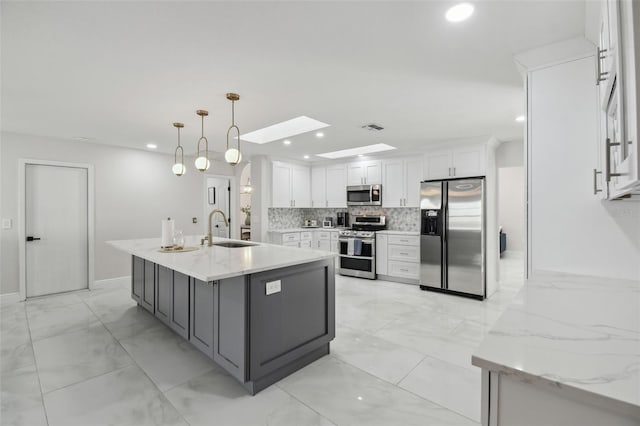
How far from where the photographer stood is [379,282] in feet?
17.6

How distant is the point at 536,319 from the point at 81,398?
9.20ft

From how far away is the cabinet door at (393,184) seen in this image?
5539 mm

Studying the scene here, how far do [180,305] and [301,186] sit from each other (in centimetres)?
410

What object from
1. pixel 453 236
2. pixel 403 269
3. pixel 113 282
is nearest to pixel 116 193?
pixel 113 282

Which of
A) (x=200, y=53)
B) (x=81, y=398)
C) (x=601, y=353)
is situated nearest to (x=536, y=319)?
(x=601, y=353)

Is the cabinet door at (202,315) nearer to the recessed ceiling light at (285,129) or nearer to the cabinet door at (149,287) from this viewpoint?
the cabinet door at (149,287)

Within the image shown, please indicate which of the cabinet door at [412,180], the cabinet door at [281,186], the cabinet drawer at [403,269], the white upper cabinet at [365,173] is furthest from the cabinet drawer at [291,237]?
the cabinet door at [412,180]

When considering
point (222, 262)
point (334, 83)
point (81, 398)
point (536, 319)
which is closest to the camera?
point (536, 319)

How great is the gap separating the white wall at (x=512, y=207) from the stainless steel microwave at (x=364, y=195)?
18.3 feet

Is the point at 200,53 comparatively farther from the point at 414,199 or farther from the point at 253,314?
the point at 414,199

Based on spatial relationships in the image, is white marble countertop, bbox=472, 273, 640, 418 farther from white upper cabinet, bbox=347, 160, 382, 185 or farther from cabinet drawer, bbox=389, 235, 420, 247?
white upper cabinet, bbox=347, 160, 382, 185

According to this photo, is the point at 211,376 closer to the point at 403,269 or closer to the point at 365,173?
the point at 403,269

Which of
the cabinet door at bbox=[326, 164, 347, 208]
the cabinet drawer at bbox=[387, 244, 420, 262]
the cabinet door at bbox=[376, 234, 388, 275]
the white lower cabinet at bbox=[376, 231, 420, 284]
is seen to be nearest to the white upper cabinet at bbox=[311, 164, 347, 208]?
the cabinet door at bbox=[326, 164, 347, 208]

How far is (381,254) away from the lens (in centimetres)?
548
